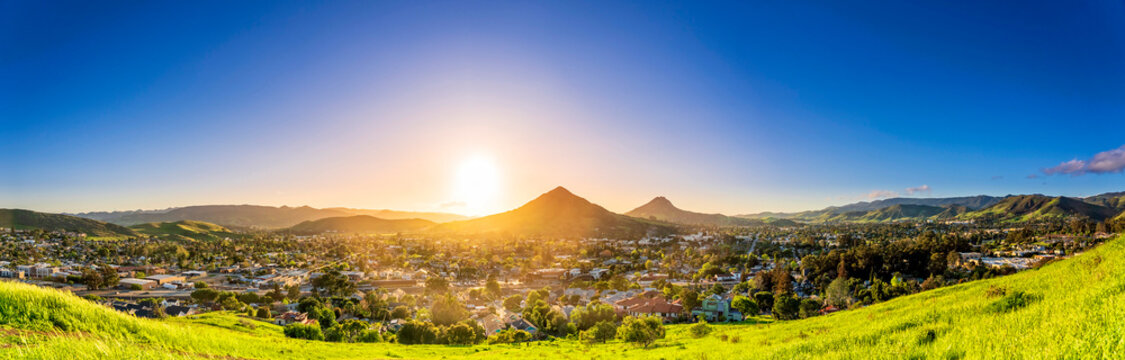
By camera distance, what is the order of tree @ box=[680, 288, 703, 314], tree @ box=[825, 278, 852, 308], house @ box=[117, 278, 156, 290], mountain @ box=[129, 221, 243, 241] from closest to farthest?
tree @ box=[825, 278, 852, 308], tree @ box=[680, 288, 703, 314], house @ box=[117, 278, 156, 290], mountain @ box=[129, 221, 243, 241]

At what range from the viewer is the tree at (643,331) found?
25609 millimetres

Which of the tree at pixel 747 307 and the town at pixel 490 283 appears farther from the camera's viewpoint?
the tree at pixel 747 307

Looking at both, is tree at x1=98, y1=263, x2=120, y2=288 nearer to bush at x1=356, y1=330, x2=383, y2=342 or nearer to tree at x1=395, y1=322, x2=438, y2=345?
bush at x1=356, y1=330, x2=383, y2=342

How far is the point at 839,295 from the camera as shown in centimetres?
4459

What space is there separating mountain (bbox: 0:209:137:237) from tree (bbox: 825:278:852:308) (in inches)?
8238

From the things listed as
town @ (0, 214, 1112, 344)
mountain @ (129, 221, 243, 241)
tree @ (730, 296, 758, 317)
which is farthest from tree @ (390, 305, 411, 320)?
mountain @ (129, 221, 243, 241)

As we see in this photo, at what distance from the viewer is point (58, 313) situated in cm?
796

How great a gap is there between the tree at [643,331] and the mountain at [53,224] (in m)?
197

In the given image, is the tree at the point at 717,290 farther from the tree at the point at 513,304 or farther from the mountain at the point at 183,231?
the mountain at the point at 183,231

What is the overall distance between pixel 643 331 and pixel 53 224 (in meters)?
224

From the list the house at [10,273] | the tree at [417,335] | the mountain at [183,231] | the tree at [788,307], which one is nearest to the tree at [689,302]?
the tree at [788,307]

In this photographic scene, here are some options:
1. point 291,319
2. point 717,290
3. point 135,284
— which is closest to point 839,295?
point 717,290

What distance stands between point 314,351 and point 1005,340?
24.5 m

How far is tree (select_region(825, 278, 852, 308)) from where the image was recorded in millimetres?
43594
